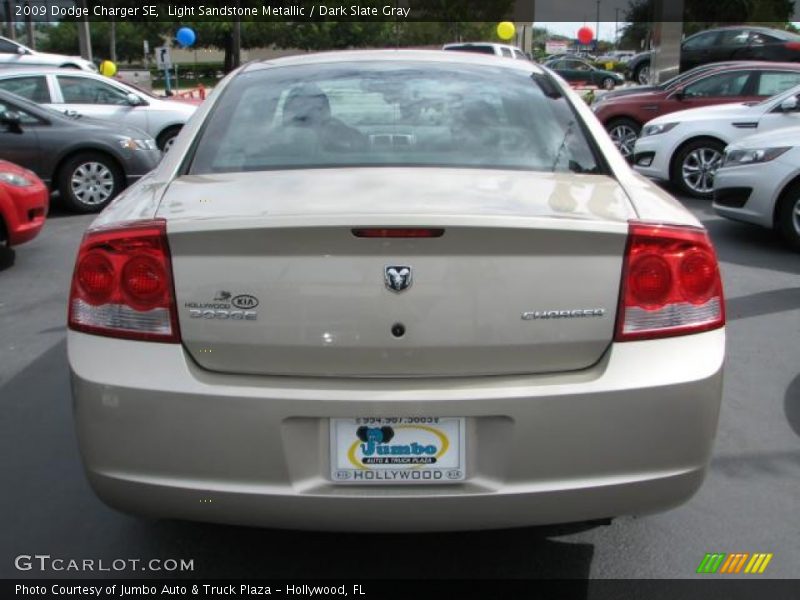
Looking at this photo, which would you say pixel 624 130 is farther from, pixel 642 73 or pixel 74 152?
pixel 642 73

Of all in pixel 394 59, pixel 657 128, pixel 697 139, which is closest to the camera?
pixel 394 59

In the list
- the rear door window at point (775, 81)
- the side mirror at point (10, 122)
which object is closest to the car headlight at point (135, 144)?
the side mirror at point (10, 122)

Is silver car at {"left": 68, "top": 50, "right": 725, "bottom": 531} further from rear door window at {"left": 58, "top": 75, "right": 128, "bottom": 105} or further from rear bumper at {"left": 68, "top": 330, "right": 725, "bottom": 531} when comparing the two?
rear door window at {"left": 58, "top": 75, "right": 128, "bottom": 105}

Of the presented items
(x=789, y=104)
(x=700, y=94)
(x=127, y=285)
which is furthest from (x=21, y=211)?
(x=700, y=94)

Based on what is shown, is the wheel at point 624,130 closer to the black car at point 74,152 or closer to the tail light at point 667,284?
the black car at point 74,152

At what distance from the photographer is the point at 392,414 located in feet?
7.53

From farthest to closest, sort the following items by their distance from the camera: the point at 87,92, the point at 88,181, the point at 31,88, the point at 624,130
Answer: the point at 624,130 → the point at 87,92 → the point at 31,88 → the point at 88,181

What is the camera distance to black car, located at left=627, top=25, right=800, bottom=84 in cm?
2080

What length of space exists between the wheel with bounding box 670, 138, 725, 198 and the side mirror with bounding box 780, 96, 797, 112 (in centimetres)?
91

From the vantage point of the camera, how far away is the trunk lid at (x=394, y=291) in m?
2.28

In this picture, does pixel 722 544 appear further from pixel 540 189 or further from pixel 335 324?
pixel 335 324

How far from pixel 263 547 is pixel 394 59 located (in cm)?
207

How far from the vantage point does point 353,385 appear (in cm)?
232

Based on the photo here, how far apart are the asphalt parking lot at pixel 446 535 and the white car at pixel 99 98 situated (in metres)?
8.61
